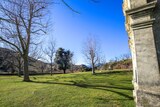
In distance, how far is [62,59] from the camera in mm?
49438

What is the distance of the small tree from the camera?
49.4 metres

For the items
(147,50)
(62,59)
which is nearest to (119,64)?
(62,59)

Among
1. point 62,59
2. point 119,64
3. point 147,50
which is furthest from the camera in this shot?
point 62,59

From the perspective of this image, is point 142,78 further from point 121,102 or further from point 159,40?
point 121,102

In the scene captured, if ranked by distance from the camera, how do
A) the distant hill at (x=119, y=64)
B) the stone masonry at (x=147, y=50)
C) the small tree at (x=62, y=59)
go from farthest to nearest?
the small tree at (x=62, y=59) < the distant hill at (x=119, y=64) < the stone masonry at (x=147, y=50)

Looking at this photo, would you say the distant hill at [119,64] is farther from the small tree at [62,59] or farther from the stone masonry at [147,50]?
the stone masonry at [147,50]

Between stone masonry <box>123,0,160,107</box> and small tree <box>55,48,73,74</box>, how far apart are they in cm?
4572

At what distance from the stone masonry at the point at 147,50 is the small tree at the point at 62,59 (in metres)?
45.7

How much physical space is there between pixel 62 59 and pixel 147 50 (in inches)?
1810

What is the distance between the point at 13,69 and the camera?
138ft

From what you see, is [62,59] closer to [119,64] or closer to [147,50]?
[119,64]

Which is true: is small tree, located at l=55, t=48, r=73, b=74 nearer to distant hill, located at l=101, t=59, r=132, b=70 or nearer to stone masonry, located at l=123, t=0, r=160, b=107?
distant hill, located at l=101, t=59, r=132, b=70

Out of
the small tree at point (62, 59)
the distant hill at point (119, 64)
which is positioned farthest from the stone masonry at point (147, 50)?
the small tree at point (62, 59)

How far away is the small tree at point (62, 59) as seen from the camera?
49.4 meters
